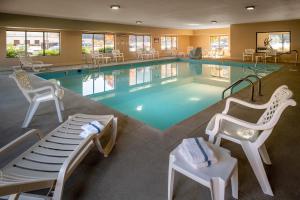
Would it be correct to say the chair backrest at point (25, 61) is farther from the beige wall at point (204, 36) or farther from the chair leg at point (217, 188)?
the beige wall at point (204, 36)

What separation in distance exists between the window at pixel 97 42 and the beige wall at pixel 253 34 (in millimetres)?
7710

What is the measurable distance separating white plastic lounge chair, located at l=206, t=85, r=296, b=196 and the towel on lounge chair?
375 millimetres

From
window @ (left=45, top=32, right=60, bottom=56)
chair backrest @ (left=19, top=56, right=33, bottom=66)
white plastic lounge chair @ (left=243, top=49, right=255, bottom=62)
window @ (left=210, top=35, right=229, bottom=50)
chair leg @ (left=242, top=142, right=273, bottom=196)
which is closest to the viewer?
chair leg @ (left=242, top=142, right=273, bottom=196)

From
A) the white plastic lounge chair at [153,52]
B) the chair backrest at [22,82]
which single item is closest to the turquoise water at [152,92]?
the chair backrest at [22,82]

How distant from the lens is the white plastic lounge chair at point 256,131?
5.29 feet

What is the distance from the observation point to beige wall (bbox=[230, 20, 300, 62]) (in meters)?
11.7

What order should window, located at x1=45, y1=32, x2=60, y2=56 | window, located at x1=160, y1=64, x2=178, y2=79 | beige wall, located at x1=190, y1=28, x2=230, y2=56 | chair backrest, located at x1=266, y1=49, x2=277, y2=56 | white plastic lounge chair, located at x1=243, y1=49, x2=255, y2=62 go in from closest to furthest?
window, located at x1=160, y1=64, x2=178, y2=79 → window, located at x1=45, y1=32, x2=60, y2=56 → chair backrest, located at x1=266, y1=49, x2=277, y2=56 → white plastic lounge chair, located at x1=243, y1=49, x2=255, y2=62 → beige wall, located at x1=190, y1=28, x2=230, y2=56

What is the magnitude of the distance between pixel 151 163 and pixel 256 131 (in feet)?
3.36

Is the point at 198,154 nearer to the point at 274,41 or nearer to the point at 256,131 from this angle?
the point at 256,131

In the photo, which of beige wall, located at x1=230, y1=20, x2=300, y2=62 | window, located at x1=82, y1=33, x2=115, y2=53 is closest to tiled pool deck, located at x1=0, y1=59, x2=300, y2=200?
window, located at x1=82, y1=33, x2=115, y2=53

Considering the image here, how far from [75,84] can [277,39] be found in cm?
1179

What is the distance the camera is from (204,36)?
17875 mm

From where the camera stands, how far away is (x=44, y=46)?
36.2 feet

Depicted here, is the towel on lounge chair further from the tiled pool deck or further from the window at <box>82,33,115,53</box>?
the window at <box>82,33,115,53</box>
